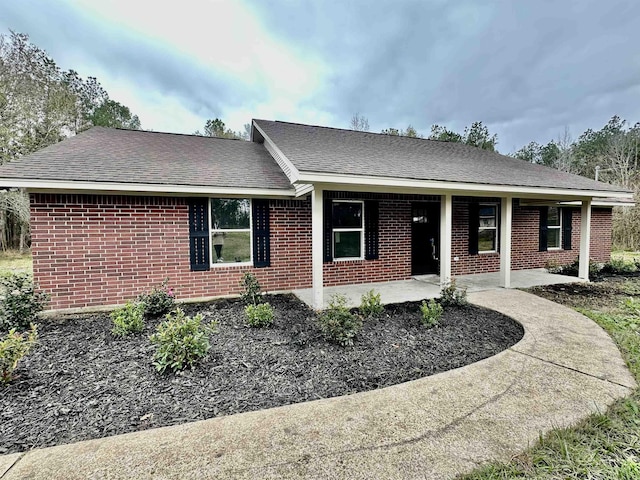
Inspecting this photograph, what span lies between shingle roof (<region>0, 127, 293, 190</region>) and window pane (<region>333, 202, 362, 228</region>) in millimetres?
1590

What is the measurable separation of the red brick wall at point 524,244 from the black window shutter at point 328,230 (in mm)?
3874

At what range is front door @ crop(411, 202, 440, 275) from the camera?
8.79 metres

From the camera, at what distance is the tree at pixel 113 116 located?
814 inches

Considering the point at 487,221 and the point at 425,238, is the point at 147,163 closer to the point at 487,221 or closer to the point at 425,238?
the point at 425,238

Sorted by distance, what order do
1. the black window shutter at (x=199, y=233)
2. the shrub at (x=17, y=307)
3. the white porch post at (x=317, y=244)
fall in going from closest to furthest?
the shrub at (x=17, y=307), the white porch post at (x=317, y=244), the black window shutter at (x=199, y=233)

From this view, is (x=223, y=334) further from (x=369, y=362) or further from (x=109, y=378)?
(x=369, y=362)

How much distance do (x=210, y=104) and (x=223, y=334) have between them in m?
26.8

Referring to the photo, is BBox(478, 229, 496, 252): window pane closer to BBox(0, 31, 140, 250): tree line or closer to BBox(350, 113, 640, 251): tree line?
BBox(350, 113, 640, 251): tree line

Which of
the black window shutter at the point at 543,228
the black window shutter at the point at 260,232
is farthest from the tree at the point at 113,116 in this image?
the black window shutter at the point at 543,228

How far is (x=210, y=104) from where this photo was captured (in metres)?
26.5

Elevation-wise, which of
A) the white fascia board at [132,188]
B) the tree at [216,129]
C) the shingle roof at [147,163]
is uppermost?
the tree at [216,129]

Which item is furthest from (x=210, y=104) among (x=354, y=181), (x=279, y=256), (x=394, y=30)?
(x=354, y=181)

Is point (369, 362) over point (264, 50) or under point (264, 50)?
under

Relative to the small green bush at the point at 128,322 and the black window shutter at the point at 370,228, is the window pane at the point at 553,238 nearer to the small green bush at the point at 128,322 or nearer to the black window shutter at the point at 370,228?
the black window shutter at the point at 370,228
